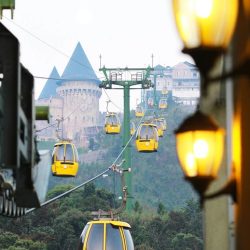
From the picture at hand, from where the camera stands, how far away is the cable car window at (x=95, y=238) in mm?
34469

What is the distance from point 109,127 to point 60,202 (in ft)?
63.1

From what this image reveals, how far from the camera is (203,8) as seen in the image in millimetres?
5566

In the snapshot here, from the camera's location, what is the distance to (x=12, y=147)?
29.7ft

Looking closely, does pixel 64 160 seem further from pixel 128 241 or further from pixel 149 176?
pixel 149 176

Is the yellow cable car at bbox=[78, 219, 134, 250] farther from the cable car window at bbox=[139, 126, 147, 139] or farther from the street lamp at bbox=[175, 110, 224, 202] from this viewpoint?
the street lamp at bbox=[175, 110, 224, 202]

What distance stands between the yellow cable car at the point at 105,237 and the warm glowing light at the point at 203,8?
29.0m

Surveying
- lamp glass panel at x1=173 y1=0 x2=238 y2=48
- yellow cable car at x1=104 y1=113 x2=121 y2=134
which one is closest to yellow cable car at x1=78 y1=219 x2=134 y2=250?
yellow cable car at x1=104 y1=113 x2=121 y2=134

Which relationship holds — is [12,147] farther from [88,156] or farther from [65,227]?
[88,156]

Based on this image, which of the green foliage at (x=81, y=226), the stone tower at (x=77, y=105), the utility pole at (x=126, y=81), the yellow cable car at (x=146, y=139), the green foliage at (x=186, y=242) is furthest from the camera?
the stone tower at (x=77, y=105)

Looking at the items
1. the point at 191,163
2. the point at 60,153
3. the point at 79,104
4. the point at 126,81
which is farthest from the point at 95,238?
the point at 79,104

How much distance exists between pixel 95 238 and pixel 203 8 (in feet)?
96.3


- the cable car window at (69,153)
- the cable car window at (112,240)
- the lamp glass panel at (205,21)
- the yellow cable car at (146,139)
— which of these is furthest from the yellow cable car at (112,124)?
the lamp glass panel at (205,21)

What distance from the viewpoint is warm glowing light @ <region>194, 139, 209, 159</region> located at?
5.96 m

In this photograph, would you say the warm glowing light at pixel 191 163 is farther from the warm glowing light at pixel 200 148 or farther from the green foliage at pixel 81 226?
the green foliage at pixel 81 226
